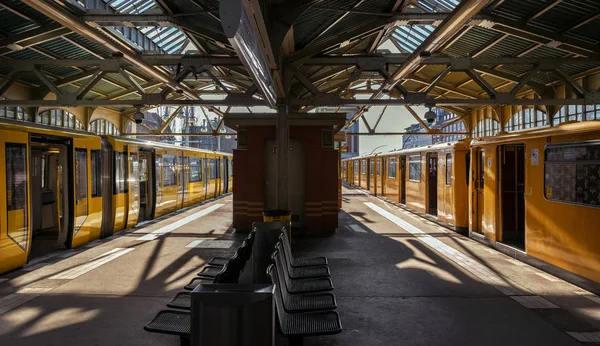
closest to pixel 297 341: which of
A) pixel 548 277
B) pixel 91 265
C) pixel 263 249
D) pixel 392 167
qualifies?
pixel 263 249

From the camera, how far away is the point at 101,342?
13.5 ft

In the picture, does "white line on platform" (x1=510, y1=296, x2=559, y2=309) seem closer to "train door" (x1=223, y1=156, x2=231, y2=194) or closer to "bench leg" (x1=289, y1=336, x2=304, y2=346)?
"bench leg" (x1=289, y1=336, x2=304, y2=346)

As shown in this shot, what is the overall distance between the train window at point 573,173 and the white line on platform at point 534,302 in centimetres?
140

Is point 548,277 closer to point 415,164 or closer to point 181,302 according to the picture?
point 181,302

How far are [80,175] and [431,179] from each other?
10.6m

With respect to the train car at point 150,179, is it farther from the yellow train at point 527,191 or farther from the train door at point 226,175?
the yellow train at point 527,191

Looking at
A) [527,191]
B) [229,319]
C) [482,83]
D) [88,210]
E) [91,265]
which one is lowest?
[91,265]

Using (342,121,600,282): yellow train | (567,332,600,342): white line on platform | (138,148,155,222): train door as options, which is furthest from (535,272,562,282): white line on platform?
(138,148,155,222): train door

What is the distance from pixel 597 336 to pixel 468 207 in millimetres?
6607

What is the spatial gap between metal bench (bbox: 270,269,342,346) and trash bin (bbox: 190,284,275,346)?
983 mm

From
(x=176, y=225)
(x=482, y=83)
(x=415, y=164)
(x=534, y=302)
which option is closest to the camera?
(x=534, y=302)

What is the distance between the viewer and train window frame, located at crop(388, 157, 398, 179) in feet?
61.4

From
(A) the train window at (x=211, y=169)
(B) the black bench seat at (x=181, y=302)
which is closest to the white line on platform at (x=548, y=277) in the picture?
(B) the black bench seat at (x=181, y=302)

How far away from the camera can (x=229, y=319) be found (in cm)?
257
